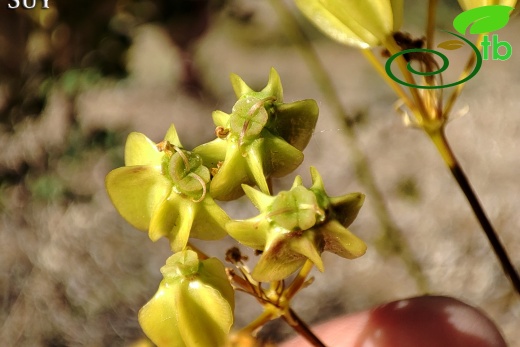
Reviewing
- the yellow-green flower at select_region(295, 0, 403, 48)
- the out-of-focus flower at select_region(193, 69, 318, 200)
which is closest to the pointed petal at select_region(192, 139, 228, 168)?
the out-of-focus flower at select_region(193, 69, 318, 200)

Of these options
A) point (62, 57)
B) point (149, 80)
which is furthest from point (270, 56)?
point (62, 57)

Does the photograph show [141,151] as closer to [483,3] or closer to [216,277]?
[216,277]

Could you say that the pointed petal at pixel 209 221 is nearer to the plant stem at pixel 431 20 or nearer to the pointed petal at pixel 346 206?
the pointed petal at pixel 346 206

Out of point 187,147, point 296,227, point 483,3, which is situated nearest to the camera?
point 296,227

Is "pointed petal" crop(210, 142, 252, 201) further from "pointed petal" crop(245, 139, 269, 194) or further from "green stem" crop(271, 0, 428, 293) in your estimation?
"green stem" crop(271, 0, 428, 293)

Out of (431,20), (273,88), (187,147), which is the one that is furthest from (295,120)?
(187,147)

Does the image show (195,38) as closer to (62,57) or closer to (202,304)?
(62,57)
